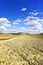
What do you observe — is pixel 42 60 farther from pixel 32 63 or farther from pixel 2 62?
pixel 2 62

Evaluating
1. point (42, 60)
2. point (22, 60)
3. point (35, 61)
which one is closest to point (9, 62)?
point (22, 60)

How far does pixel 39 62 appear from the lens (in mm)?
11367

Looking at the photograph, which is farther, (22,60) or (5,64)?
(22,60)

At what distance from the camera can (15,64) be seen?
10.8 meters

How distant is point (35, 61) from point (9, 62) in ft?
7.50

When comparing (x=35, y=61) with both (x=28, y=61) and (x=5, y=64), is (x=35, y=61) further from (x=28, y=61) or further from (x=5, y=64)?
(x=5, y=64)

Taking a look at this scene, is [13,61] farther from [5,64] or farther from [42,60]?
[42,60]

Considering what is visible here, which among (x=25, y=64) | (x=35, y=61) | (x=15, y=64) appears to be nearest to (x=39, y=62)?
(x=35, y=61)

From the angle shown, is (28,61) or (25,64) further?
(28,61)

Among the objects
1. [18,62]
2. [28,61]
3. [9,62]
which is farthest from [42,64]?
[9,62]

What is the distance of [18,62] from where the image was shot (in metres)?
11.3

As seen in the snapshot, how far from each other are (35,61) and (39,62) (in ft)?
1.26

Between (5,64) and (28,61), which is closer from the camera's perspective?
(5,64)

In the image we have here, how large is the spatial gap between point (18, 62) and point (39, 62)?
5.93 ft
